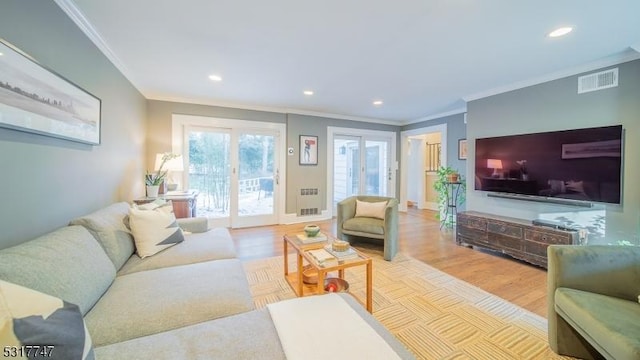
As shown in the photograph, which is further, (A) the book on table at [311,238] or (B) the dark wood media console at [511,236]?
(B) the dark wood media console at [511,236]

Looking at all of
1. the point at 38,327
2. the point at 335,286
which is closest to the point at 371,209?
the point at 335,286

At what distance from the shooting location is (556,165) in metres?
2.91

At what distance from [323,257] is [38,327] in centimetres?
147

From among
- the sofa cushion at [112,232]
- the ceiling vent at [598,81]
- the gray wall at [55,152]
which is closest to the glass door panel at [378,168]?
the ceiling vent at [598,81]

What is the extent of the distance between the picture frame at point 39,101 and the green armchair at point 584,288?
320cm

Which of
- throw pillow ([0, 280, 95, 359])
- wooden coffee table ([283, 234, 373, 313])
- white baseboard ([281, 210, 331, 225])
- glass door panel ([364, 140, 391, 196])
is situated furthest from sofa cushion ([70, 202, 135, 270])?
glass door panel ([364, 140, 391, 196])

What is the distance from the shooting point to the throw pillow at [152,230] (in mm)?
1859

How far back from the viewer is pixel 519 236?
292 centimetres

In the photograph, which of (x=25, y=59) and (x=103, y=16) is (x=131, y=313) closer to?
(x=25, y=59)

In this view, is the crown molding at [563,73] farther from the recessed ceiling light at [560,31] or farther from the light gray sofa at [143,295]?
the light gray sofa at [143,295]

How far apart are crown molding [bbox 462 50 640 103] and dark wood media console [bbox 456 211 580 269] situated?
177cm

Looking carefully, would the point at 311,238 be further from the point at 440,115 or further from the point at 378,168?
the point at 440,115

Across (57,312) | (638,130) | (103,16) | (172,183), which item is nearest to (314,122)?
(172,183)

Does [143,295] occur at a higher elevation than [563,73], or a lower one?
lower
